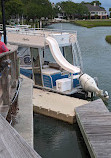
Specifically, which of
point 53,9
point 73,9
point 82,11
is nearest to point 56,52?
point 53,9

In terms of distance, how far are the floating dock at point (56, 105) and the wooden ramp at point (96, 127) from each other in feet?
2.14

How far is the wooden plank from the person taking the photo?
6.40ft

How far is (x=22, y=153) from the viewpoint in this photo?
6.47ft

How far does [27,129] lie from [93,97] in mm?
10757

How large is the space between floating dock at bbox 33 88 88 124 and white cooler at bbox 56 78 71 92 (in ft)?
1.37

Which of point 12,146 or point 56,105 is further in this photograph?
point 56,105

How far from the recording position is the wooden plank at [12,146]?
195cm

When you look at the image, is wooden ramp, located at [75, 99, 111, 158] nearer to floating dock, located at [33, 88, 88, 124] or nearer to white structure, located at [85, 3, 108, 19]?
floating dock, located at [33, 88, 88, 124]

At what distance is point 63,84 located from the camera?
14875 mm

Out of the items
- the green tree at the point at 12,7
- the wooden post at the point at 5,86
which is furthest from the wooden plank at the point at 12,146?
the green tree at the point at 12,7

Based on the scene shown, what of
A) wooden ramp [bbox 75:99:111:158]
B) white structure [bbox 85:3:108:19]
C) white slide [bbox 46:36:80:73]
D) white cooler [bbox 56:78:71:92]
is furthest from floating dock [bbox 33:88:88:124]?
white structure [bbox 85:3:108:19]

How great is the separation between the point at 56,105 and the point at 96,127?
11.6 feet

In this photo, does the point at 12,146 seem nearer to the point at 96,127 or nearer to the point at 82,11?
the point at 96,127

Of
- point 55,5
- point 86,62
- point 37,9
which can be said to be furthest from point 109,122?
point 55,5
